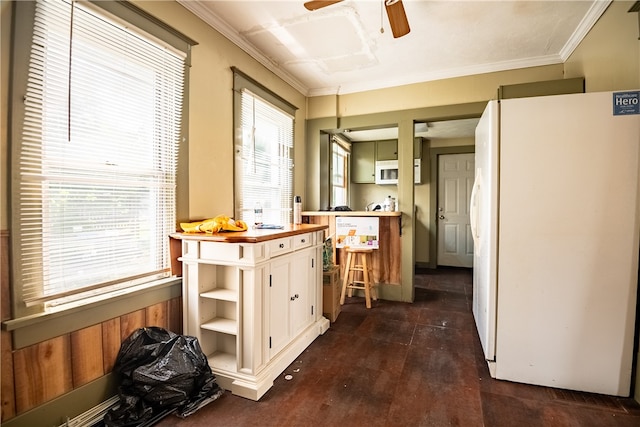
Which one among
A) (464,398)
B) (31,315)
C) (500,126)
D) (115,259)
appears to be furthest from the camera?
(500,126)

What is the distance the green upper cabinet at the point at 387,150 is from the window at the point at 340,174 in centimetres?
61

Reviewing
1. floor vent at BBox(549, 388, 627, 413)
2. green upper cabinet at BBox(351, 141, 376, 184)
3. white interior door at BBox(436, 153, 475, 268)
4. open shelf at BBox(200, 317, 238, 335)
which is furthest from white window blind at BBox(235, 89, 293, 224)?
white interior door at BBox(436, 153, 475, 268)

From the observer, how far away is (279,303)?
209 centimetres

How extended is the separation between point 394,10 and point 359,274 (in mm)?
2900

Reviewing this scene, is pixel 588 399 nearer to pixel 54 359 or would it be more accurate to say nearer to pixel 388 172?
pixel 54 359

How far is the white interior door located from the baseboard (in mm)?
5339

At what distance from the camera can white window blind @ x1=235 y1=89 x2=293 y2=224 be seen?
2.74m

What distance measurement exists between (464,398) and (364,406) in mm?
628

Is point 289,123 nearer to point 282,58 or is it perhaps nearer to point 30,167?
point 282,58

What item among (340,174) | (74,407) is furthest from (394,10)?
(340,174)

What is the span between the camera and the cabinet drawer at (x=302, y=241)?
2.31 metres

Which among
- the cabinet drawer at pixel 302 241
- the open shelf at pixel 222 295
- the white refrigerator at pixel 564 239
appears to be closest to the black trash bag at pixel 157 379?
the open shelf at pixel 222 295

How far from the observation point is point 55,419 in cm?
143

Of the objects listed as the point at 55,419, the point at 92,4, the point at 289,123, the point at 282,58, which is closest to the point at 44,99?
the point at 92,4
